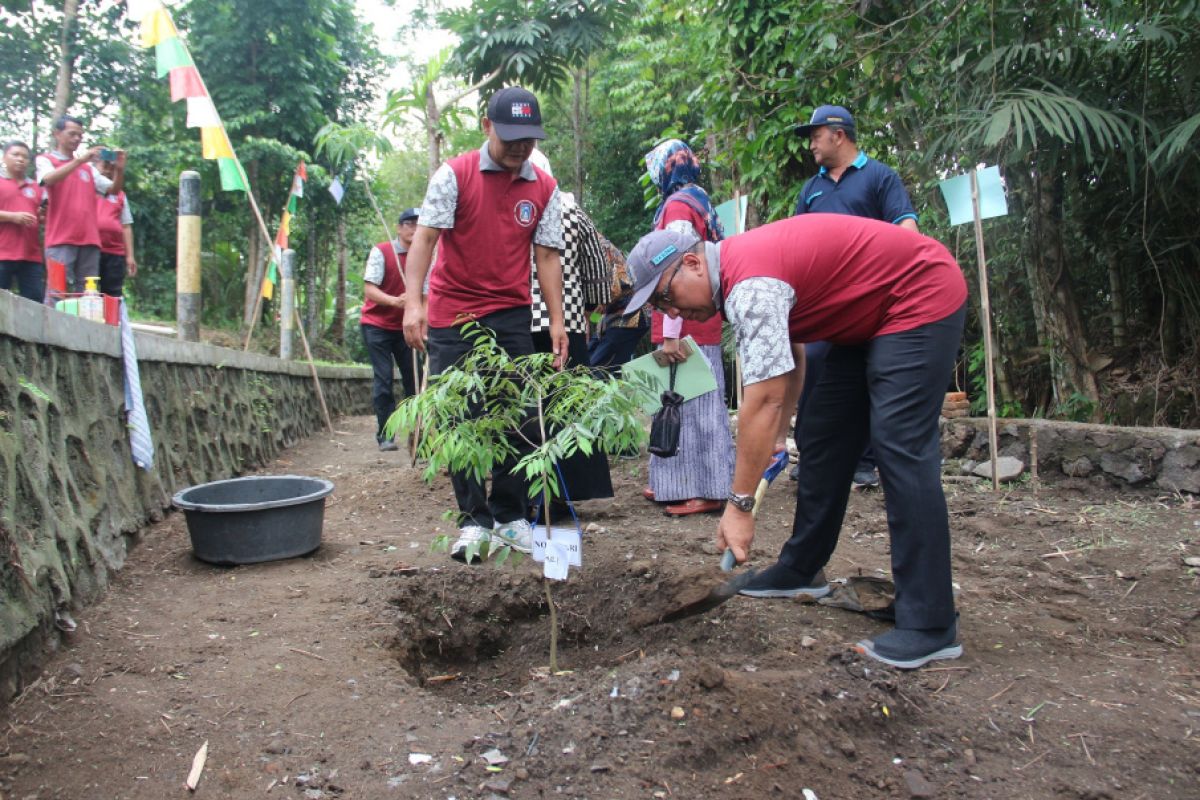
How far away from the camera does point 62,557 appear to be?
271 cm

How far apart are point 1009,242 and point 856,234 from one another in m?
3.87

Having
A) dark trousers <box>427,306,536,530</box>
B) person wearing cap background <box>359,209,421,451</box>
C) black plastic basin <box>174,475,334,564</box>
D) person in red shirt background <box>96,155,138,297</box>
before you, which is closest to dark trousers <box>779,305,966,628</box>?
dark trousers <box>427,306,536,530</box>

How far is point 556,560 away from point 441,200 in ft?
5.21

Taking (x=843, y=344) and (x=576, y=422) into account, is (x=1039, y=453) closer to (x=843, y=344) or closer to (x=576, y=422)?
(x=843, y=344)

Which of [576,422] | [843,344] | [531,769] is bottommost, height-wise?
[531,769]

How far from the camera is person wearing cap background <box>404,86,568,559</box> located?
3314 mm

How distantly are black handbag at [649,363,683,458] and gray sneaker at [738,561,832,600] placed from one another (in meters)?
0.71

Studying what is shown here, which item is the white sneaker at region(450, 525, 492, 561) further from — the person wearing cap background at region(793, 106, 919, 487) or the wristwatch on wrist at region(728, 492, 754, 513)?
the person wearing cap background at region(793, 106, 919, 487)

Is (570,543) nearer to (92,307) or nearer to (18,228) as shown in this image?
(92,307)

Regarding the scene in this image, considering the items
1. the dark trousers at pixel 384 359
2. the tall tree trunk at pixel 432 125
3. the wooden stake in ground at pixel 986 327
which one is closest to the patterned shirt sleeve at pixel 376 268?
the dark trousers at pixel 384 359

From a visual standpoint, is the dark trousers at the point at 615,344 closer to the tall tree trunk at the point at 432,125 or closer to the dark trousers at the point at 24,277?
the tall tree trunk at the point at 432,125

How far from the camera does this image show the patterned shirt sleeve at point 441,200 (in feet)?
10.8

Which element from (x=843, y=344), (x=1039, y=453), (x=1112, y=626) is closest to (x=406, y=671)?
(x=843, y=344)

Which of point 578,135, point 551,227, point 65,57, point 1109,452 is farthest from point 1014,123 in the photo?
point 578,135
